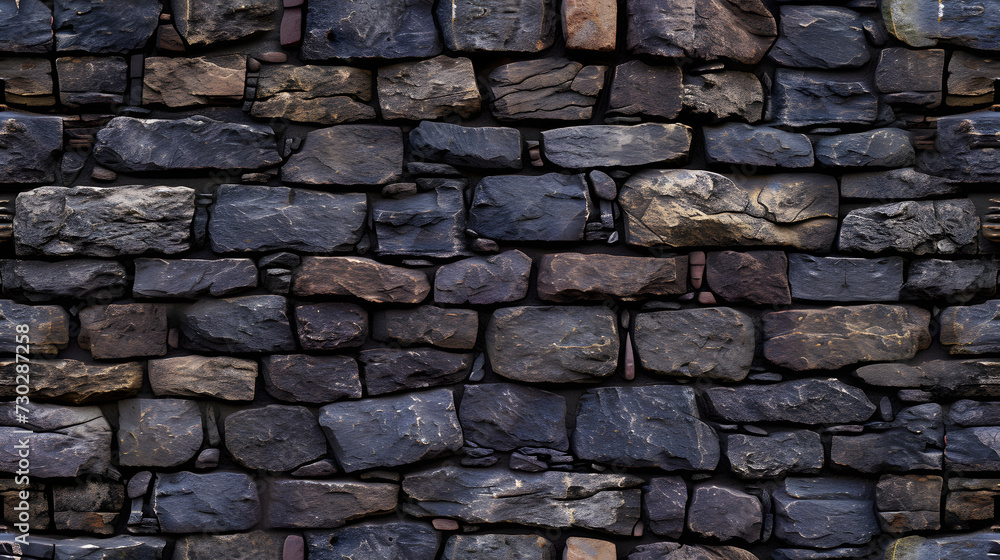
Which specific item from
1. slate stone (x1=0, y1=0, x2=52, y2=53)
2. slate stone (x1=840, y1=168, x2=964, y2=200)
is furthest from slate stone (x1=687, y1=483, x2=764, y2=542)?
slate stone (x1=0, y1=0, x2=52, y2=53)

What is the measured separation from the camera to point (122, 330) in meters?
1.77

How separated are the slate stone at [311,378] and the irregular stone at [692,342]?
37.8 inches

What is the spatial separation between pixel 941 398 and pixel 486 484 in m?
1.56

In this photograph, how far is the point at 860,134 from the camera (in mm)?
1862

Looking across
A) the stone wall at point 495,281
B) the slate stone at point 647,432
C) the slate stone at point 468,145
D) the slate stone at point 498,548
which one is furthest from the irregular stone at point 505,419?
the slate stone at point 468,145

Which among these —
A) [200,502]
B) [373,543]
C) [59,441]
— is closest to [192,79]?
[59,441]

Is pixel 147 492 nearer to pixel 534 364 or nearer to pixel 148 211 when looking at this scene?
pixel 148 211

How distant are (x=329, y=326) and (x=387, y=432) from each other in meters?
0.39

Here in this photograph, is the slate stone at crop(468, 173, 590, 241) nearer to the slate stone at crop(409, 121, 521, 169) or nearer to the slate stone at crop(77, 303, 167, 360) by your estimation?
the slate stone at crop(409, 121, 521, 169)

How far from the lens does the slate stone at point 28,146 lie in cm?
177

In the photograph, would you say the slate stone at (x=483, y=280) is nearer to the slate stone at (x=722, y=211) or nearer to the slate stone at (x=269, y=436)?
the slate stone at (x=722, y=211)

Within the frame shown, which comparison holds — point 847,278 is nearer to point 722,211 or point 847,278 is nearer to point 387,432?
point 722,211

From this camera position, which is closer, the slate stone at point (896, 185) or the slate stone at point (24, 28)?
the slate stone at point (24, 28)

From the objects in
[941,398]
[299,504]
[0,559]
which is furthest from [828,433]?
[0,559]
